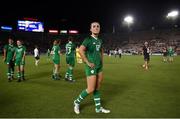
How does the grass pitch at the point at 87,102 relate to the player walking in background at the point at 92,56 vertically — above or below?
below

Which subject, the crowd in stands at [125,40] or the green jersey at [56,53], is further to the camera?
the crowd in stands at [125,40]

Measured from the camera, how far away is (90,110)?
7699 millimetres

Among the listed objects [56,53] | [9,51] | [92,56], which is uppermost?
[9,51]

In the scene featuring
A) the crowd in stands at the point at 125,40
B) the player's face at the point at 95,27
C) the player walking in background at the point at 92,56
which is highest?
the crowd in stands at the point at 125,40

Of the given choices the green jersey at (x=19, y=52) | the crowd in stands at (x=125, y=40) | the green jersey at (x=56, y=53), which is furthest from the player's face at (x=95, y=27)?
the crowd in stands at (x=125, y=40)

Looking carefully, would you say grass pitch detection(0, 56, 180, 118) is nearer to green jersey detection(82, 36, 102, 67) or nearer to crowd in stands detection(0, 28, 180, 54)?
green jersey detection(82, 36, 102, 67)

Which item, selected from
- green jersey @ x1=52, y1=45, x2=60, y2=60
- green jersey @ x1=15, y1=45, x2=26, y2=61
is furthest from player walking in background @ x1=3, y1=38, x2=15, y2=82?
green jersey @ x1=52, y1=45, x2=60, y2=60

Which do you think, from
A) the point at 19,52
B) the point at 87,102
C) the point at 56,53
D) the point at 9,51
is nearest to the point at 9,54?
the point at 9,51

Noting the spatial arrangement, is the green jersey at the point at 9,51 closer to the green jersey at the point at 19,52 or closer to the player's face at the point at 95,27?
the green jersey at the point at 19,52

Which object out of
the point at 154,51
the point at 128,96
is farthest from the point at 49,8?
the point at 128,96

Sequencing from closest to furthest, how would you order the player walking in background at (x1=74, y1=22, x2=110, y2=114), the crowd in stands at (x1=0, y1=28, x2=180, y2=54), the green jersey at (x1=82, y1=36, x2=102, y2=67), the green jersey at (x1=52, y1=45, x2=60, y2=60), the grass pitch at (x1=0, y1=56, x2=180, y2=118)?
the player walking in background at (x1=74, y1=22, x2=110, y2=114) < the green jersey at (x1=82, y1=36, x2=102, y2=67) < the grass pitch at (x1=0, y1=56, x2=180, y2=118) < the green jersey at (x1=52, y1=45, x2=60, y2=60) < the crowd in stands at (x1=0, y1=28, x2=180, y2=54)

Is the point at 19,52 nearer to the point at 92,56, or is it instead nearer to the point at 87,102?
the point at 87,102

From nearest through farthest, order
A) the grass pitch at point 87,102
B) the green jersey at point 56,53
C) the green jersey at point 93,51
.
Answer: the green jersey at point 93,51, the grass pitch at point 87,102, the green jersey at point 56,53

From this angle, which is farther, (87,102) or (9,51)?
(9,51)
